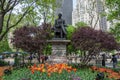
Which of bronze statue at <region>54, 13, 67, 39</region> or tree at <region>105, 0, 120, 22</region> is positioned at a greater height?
tree at <region>105, 0, 120, 22</region>

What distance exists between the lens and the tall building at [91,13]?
39094 mm

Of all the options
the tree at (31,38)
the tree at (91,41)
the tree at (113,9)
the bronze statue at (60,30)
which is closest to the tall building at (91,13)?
the tree at (113,9)

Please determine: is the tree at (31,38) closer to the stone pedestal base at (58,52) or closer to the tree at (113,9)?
the stone pedestal base at (58,52)

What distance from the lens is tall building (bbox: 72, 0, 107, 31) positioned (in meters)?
39.1

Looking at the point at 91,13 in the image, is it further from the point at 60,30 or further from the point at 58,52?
the point at 58,52

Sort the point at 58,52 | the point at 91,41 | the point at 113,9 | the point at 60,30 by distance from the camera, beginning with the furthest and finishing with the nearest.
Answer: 1. the point at 113,9
2. the point at 91,41
3. the point at 60,30
4. the point at 58,52

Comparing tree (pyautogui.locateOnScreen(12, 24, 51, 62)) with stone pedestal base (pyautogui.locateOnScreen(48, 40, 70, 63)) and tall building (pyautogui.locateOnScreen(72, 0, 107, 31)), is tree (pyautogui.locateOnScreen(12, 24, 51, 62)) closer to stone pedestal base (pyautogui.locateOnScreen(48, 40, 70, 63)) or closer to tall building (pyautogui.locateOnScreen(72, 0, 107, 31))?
stone pedestal base (pyautogui.locateOnScreen(48, 40, 70, 63))

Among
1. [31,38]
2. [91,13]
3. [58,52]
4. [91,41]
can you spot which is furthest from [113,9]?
[91,13]

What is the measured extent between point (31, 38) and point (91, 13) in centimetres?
2035

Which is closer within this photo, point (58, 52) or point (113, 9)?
point (58, 52)

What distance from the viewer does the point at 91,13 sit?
39188 mm

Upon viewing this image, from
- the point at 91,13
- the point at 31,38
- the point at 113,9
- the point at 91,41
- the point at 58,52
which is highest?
the point at 91,13

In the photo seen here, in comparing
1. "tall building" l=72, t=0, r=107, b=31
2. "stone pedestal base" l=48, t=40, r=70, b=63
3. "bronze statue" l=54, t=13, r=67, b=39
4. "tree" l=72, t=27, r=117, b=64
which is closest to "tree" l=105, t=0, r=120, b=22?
"tree" l=72, t=27, r=117, b=64

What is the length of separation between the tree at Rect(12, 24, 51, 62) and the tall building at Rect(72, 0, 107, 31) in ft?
56.2
